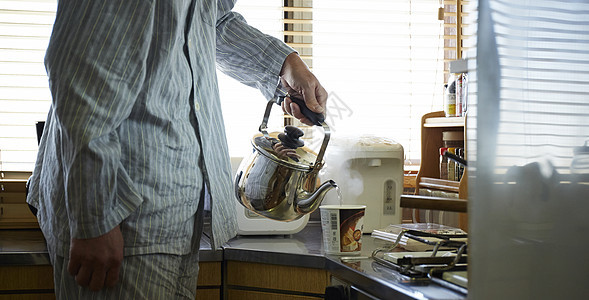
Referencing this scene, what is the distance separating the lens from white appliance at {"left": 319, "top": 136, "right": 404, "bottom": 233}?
67.9 inches

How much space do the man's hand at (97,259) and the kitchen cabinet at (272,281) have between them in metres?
0.41

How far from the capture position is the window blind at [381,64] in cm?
232

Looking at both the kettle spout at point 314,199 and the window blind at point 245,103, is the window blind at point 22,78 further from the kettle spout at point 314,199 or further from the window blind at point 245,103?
the kettle spout at point 314,199

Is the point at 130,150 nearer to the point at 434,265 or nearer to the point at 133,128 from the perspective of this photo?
the point at 133,128

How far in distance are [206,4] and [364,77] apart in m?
1.18

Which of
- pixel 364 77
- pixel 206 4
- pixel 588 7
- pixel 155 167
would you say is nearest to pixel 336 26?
pixel 364 77

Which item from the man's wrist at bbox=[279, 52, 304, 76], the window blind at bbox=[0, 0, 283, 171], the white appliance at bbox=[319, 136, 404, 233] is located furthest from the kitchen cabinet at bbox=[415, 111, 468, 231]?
the window blind at bbox=[0, 0, 283, 171]

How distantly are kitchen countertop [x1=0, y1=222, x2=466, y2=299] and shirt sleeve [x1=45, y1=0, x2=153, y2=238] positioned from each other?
1.38 feet

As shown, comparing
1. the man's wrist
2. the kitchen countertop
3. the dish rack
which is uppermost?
the man's wrist

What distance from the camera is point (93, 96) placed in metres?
1.02

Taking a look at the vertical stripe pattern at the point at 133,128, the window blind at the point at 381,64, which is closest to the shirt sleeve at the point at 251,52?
the vertical stripe pattern at the point at 133,128

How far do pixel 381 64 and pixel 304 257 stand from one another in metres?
1.24

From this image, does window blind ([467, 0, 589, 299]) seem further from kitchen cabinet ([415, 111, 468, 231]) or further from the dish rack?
kitchen cabinet ([415, 111, 468, 231])

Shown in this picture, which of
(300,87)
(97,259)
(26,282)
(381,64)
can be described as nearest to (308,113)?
(300,87)
